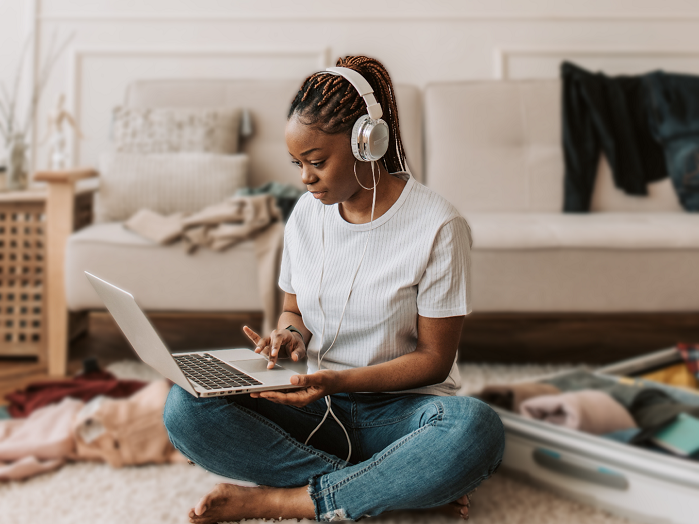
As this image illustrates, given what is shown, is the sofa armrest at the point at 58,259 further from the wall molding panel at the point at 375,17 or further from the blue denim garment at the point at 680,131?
the blue denim garment at the point at 680,131

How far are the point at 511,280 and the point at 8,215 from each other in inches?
63.4

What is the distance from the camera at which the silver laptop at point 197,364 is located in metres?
0.79

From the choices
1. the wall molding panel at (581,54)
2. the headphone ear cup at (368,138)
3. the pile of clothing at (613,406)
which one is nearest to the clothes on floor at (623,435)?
the pile of clothing at (613,406)

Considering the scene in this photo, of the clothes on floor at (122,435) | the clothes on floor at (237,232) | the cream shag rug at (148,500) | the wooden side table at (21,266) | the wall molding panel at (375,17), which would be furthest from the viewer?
the wall molding panel at (375,17)

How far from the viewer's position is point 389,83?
931 millimetres

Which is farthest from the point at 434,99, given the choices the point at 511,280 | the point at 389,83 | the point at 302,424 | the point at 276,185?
the point at 302,424

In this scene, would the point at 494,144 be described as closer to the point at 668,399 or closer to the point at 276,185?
the point at 276,185

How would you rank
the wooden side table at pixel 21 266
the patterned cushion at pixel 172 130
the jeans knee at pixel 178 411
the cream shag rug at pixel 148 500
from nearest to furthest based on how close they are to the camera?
the jeans knee at pixel 178 411, the cream shag rug at pixel 148 500, the wooden side table at pixel 21 266, the patterned cushion at pixel 172 130

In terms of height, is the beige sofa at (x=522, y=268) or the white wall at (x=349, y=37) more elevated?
the white wall at (x=349, y=37)

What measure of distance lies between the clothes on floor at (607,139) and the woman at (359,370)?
1.69 m

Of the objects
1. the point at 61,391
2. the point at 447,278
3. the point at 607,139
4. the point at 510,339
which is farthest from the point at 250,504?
the point at 607,139

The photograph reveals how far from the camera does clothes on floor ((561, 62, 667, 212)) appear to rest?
8.13 feet

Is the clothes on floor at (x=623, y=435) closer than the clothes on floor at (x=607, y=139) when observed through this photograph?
Yes

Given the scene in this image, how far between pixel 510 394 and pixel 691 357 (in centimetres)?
59
